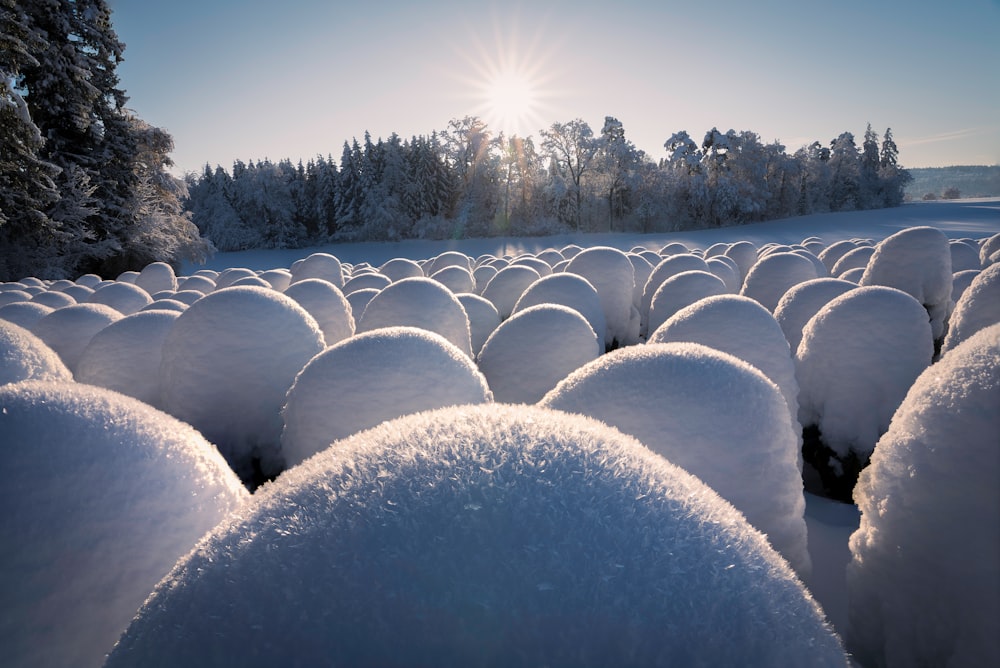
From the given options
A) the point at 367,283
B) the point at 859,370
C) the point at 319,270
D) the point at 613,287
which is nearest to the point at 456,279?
the point at 367,283

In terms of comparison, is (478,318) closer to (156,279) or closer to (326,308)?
(326,308)

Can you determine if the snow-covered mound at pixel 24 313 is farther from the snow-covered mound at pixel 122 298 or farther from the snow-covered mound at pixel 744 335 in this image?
the snow-covered mound at pixel 744 335

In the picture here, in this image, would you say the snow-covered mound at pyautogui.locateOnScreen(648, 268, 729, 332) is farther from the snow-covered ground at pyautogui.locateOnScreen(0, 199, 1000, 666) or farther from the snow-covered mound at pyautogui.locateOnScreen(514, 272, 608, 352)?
the snow-covered ground at pyautogui.locateOnScreen(0, 199, 1000, 666)

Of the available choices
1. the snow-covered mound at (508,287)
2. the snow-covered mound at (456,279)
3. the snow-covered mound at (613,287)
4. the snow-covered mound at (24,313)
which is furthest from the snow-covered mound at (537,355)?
the snow-covered mound at (24,313)

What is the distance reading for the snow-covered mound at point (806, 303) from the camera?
898 centimetres

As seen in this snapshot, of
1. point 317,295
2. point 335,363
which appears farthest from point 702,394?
point 317,295

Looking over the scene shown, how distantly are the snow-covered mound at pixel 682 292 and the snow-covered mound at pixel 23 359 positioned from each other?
32.6 feet

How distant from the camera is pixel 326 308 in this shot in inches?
377

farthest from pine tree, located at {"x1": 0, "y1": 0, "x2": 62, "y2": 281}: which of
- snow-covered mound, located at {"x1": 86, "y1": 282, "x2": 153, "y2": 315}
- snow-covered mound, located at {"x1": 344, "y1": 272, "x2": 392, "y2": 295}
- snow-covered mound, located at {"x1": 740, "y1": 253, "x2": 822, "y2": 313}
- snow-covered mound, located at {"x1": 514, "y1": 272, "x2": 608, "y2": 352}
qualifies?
snow-covered mound, located at {"x1": 740, "y1": 253, "x2": 822, "y2": 313}

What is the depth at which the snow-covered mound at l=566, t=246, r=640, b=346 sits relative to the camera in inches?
531

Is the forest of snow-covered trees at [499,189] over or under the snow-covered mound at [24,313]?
over

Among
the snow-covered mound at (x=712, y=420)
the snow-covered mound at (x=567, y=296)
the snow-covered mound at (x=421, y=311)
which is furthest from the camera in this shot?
the snow-covered mound at (x=567, y=296)

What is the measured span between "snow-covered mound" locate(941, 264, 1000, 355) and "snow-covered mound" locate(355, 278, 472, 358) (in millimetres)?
6486

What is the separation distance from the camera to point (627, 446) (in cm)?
165
